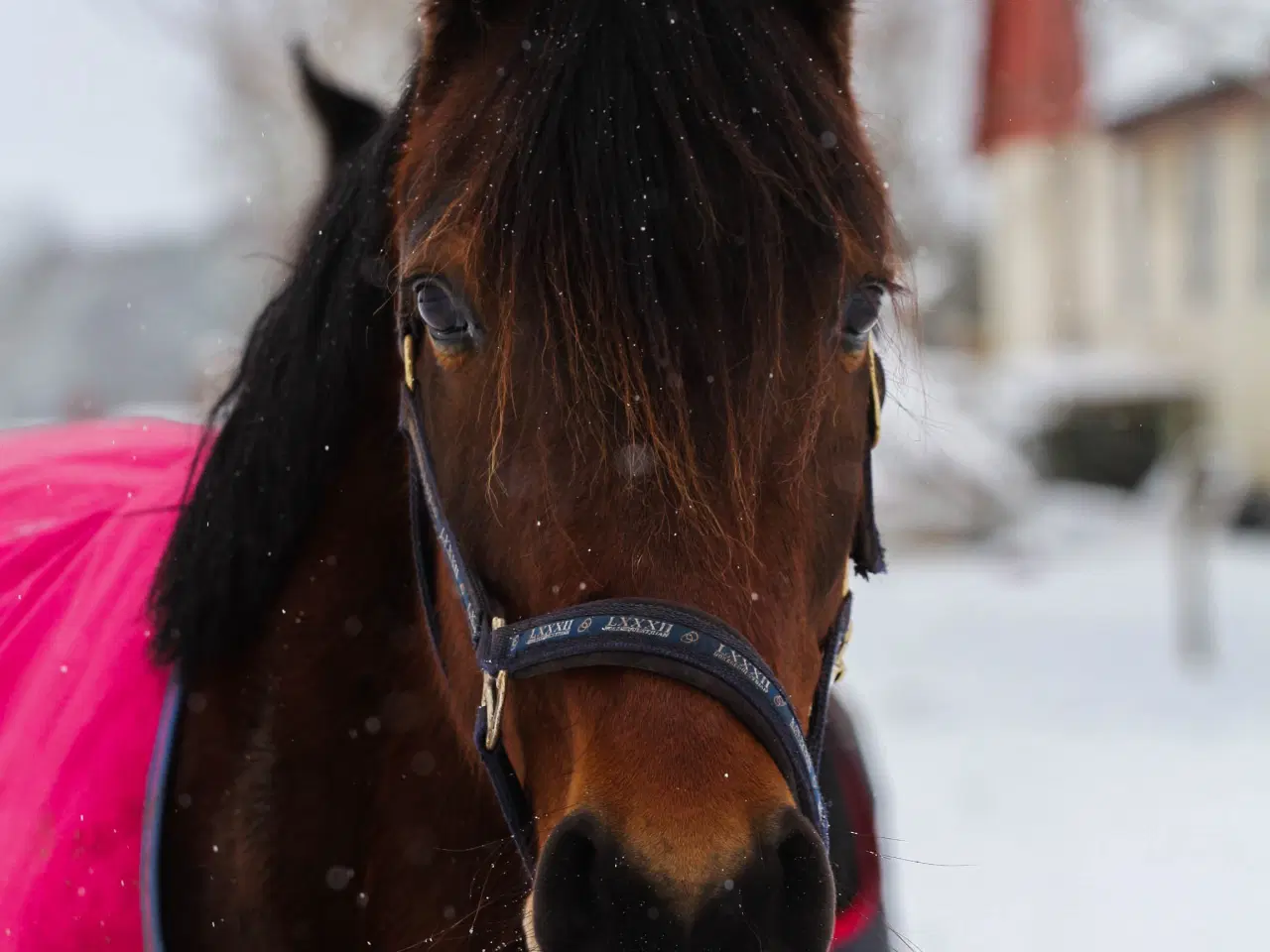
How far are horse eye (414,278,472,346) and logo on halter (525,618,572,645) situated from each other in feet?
1.14

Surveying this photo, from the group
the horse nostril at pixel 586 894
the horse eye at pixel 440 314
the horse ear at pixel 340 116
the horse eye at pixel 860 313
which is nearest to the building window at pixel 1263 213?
the horse ear at pixel 340 116

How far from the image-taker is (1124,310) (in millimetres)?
17375

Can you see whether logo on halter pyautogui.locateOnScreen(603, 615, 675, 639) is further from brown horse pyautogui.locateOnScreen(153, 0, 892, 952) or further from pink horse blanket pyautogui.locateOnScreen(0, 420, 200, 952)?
pink horse blanket pyautogui.locateOnScreen(0, 420, 200, 952)

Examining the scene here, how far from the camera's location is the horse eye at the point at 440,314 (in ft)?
4.55

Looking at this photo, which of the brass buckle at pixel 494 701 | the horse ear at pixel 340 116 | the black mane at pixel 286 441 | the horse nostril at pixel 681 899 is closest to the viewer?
the horse nostril at pixel 681 899

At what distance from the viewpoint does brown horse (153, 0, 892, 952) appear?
3.86 ft

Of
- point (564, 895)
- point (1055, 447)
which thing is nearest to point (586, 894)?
point (564, 895)

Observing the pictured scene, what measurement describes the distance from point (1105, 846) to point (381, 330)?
404 centimetres

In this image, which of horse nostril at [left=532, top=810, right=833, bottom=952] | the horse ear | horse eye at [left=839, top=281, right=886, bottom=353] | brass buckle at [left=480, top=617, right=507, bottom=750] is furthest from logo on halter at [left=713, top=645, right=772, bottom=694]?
the horse ear

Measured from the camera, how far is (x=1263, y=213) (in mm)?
15727

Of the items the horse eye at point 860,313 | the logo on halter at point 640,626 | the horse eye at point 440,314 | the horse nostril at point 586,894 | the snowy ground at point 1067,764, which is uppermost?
the horse eye at point 440,314

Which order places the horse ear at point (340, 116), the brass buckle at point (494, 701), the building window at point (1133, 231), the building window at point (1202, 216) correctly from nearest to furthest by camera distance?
the brass buckle at point (494, 701), the horse ear at point (340, 116), the building window at point (1202, 216), the building window at point (1133, 231)

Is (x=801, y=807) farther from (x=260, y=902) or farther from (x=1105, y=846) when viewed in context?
(x=1105, y=846)

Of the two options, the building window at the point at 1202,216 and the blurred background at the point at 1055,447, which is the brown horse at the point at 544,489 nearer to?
the blurred background at the point at 1055,447
